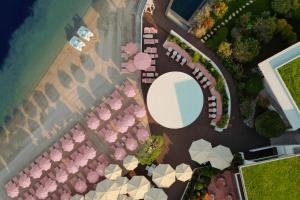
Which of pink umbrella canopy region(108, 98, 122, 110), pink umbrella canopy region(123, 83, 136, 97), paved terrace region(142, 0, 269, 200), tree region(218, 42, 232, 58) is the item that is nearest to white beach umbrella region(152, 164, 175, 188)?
paved terrace region(142, 0, 269, 200)

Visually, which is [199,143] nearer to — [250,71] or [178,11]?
[250,71]

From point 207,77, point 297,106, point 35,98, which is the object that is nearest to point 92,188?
point 35,98

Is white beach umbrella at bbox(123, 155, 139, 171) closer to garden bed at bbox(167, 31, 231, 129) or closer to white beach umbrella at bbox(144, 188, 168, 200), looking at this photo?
white beach umbrella at bbox(144, 188, 168, 200)

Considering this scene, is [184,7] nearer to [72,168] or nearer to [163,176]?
[163,176]

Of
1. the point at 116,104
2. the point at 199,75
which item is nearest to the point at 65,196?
the point at 116,104

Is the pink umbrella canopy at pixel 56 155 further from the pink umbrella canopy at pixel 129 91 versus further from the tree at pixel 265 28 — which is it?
the tree at pixel 265 28

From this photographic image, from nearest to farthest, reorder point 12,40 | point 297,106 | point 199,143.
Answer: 1. point 297,106
2. point 199,143
3. point 12,40

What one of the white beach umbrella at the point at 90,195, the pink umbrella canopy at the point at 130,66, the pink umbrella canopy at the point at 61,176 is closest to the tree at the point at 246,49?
the pink umbrella canopy at the point at 130,66
